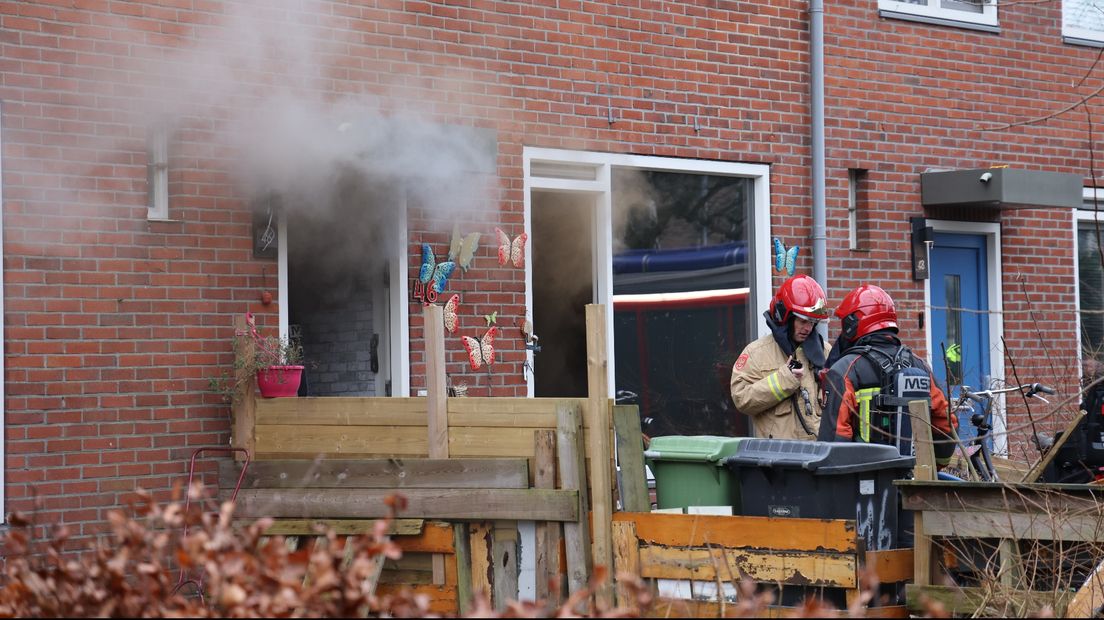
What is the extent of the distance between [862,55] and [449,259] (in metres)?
4.01

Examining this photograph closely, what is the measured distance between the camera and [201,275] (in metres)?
8.20

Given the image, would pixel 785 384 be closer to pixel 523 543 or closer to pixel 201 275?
pixel 523 543

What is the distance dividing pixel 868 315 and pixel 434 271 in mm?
2792

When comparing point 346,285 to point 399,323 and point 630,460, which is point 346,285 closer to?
point 399,323

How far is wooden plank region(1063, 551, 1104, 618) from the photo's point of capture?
17.6ft

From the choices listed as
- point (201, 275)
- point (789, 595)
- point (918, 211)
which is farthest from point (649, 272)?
point (789, 595)

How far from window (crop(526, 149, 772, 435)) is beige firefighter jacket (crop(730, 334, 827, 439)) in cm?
148

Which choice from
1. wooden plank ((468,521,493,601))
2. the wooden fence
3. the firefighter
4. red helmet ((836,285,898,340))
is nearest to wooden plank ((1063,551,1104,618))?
the wooden fence

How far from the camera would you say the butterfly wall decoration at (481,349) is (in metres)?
9.13

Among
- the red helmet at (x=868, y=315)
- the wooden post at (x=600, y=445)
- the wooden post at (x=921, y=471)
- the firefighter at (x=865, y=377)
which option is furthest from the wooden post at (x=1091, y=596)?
the red helmet at (x=868, y=315)

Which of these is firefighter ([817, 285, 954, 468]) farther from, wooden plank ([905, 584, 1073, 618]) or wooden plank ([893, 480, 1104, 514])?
wooden plank ([905, 584, 1073, 618])

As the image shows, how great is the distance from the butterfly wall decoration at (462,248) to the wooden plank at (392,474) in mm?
2027

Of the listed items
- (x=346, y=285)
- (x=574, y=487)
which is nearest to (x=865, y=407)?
(x=574, y=487)

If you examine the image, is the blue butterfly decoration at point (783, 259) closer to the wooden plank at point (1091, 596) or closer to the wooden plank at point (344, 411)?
the wooden plank at point (344, 411)
